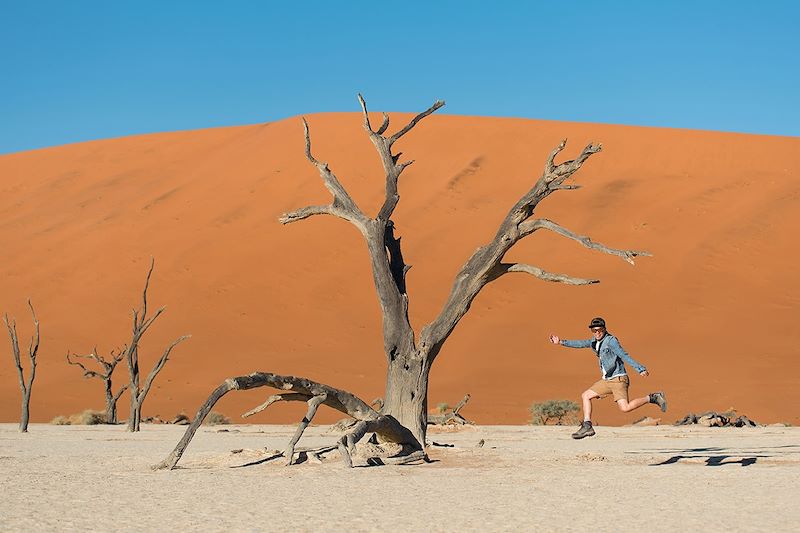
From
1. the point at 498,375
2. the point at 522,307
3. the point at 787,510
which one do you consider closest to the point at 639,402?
the point at 787,510

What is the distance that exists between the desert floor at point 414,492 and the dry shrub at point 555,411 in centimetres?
1046

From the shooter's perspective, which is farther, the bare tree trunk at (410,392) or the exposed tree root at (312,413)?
the bare tree trunk at (410,392)

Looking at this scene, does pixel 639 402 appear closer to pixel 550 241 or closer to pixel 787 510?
pixel 787 510

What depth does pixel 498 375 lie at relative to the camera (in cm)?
2906

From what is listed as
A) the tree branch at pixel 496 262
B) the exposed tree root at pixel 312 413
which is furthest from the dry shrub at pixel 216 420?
the exposed tree root at pixel 312 413

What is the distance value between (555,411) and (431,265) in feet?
51.9

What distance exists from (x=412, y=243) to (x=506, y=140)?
13.3 m

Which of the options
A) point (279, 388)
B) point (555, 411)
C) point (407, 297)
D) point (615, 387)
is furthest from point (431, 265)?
point (279, 388)

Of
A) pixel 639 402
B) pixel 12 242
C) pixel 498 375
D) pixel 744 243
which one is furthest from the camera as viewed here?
pixel 12 242

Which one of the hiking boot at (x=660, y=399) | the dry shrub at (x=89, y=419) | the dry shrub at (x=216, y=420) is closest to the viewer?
the hiking boot at (x=660, y=399)

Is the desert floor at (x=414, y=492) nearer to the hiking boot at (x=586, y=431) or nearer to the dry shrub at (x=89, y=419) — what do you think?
the hiking boot at (x=586, y=431)

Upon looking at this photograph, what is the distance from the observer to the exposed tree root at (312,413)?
29.7 ft

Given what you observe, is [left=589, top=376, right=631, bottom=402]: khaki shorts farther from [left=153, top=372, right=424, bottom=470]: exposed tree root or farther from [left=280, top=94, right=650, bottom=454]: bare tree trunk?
[left=153, top=372, right=424, bottom=470]: exposed tree root

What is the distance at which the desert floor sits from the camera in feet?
20.8
